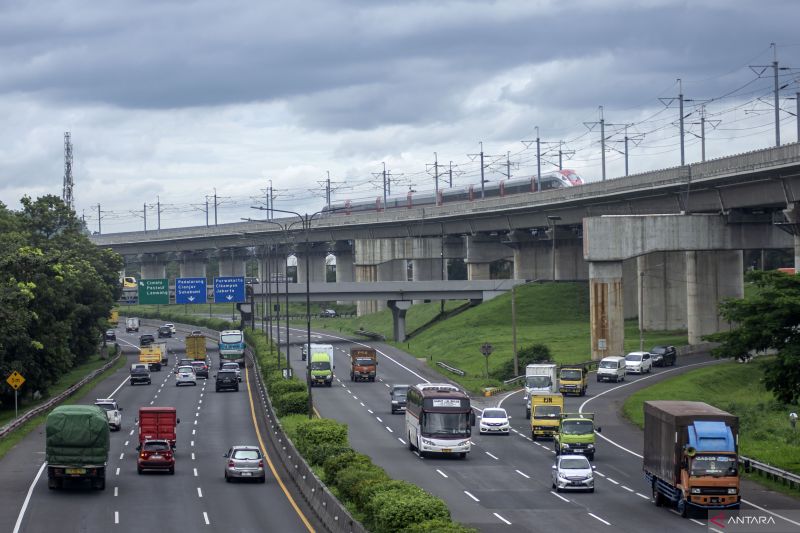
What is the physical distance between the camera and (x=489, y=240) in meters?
153

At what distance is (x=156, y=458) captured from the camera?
48.8 m

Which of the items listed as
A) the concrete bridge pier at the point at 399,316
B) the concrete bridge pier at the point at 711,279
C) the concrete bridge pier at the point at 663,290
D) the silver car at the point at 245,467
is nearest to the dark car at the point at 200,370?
the concrete bridge pier at the point at 399,316

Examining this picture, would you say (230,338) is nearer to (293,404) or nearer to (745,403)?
(293,404)

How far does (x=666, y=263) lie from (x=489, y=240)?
41.4 metres

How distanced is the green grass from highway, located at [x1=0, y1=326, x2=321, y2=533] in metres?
0.70

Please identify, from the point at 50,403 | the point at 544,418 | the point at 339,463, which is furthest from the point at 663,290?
the point at 339,463

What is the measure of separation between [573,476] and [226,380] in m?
49.1

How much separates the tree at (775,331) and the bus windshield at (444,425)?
1211cm

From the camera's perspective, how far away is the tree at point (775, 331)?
148ft

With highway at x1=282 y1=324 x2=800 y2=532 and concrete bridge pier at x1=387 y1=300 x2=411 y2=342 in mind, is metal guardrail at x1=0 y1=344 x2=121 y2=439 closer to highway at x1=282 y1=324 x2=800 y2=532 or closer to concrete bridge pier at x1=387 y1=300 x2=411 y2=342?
highway at x1=282 y1=324 x2=800 y2=532

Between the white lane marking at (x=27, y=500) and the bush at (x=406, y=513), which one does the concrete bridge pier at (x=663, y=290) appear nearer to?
the white lane marking at (x=27, y=500)

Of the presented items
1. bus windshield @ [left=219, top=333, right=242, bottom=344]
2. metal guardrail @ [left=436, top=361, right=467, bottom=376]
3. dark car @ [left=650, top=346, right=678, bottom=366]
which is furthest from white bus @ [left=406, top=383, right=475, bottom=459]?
bus windshield @ [left=219, top=333, right=242, bottom=344]

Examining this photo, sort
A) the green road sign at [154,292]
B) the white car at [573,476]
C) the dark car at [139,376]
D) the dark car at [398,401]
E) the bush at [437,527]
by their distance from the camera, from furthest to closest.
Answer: the green road sign at [154,292]
the dark car at [139,376]
the dark car at [398,401]
the white car at [573,476]
the bush at [437,527]

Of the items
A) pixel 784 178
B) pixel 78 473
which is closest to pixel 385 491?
pixel 78 473
